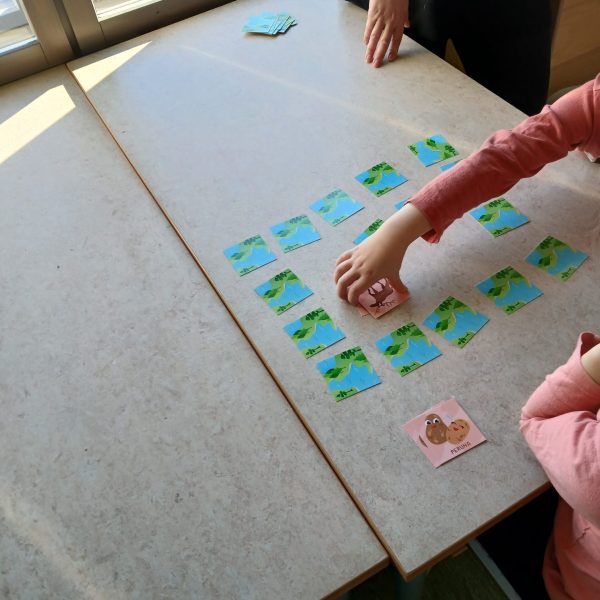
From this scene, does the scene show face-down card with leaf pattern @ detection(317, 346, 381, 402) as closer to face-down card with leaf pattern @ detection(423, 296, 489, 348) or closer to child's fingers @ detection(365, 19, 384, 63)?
face-down card with leaf pattern @ detection(423, 296, 489, 348)

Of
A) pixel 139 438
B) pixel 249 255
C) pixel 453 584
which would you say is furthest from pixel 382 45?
pixel 453 584

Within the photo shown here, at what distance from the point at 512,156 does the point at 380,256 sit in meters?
0.30

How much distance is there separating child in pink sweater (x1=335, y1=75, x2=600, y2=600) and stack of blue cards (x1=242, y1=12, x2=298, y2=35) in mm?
685

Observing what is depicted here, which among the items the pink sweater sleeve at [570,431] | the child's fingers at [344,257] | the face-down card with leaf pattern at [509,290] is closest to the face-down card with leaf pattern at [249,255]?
the child's fingers at [344,257]

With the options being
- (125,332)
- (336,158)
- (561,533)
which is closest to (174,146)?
(336,158)

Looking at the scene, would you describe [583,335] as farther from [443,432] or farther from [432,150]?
[432,150]

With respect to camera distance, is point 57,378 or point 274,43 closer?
point 57,378

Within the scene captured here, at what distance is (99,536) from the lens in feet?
2.52

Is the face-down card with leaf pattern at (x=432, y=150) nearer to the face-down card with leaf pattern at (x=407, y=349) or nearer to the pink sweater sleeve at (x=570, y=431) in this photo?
the face-down card with leaf pattern at (x=407, y=349)

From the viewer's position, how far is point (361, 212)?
1094 mm

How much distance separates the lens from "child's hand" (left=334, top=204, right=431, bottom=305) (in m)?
0.96

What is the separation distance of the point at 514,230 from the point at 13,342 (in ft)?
2.76

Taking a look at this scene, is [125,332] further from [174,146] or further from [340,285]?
[174,146]

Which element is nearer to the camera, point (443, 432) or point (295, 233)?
point (443, 432)
